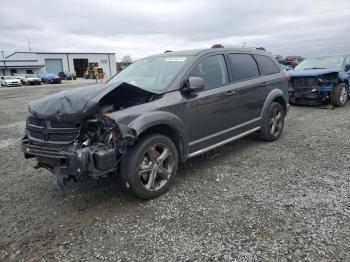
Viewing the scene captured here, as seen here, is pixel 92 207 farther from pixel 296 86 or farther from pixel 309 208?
pixel 296 86

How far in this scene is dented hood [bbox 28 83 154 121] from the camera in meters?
3.41

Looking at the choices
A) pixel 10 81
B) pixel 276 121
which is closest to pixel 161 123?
pixel 276 121

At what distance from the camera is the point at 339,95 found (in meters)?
9.85

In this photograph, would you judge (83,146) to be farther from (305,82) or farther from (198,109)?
(305,82)

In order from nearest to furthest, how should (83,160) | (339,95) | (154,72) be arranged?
1. (83,160)
2. (154,72)
3. (339,95)

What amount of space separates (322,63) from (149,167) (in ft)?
30.4

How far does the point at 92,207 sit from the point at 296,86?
8.34 meters

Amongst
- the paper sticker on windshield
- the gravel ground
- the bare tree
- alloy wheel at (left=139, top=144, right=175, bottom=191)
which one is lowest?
the gravel ground

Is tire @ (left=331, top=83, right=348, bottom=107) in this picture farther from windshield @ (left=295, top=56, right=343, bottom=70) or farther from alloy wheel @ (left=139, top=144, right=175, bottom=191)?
alloy wheel @ (left=139, top=144, right=175, bottom=191)

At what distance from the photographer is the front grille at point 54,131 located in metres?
3.51

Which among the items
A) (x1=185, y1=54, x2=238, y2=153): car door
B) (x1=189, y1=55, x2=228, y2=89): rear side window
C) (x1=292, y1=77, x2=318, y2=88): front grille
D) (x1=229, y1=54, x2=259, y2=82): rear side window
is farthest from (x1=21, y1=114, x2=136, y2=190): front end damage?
(x1=292, y1=77, x2=318, y2=88): front grille

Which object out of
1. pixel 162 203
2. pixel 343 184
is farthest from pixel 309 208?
pixel 162 203

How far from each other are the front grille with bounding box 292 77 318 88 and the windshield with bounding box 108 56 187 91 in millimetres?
6442

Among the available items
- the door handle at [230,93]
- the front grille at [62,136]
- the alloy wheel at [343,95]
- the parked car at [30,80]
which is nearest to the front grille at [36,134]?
the front grille at [62,136]
